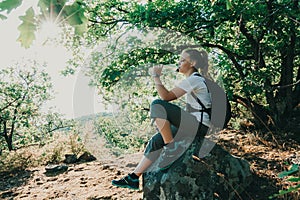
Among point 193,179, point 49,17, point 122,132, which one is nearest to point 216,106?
point 193,179

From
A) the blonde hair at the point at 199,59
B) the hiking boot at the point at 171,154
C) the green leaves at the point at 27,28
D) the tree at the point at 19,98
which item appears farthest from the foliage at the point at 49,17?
the tree at the point at 19,98

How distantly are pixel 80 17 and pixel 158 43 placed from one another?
17.4 feet

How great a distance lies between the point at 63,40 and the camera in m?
8.71

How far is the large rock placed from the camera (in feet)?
10.6

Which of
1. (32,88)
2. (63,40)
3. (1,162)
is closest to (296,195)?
(1,162)

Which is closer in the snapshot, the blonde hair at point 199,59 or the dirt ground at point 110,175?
the blonde hair at point 199,59

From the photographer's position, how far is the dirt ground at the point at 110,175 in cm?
397

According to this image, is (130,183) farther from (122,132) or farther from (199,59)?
(122,132)

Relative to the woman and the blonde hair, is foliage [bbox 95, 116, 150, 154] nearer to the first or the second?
the blonde hair

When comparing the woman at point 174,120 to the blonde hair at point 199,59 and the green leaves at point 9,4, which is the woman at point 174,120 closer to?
the blonde hair at point 199,59

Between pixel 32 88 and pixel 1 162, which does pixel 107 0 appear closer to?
pixel 1 162

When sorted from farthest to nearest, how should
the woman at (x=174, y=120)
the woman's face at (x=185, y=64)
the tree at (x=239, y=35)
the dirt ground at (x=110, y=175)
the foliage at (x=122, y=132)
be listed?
the foliage at (x=122, y=132) < the tree at (x=239, y=35) < the dirt ground at (x=110, y=175) < the woman's face at (x=185, y=64) < the woman at (x=174, y=120)

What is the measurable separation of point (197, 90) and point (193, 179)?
1014 millimetres

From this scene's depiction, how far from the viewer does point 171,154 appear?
3.40 meters
